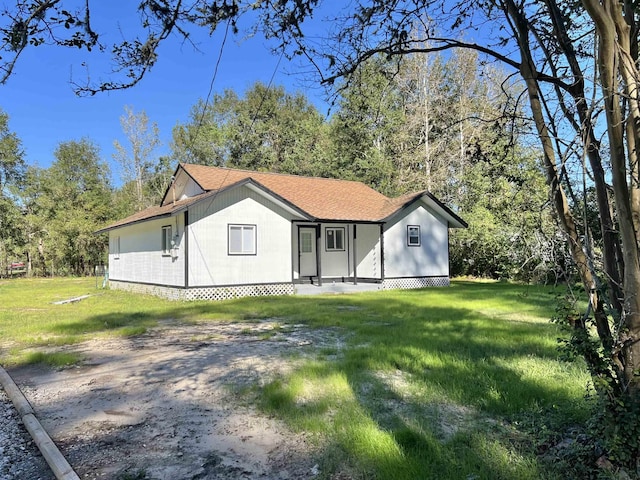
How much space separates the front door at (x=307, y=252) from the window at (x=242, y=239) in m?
2.74

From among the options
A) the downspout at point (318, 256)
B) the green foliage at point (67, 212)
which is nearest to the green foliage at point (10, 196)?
the green foliage at point (67, 212)

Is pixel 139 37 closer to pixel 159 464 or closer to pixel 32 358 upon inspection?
pixel 159 464

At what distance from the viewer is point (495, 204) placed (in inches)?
851

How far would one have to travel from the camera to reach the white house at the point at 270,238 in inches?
594

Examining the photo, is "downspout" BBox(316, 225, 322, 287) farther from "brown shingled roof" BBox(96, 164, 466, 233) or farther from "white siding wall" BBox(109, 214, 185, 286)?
"white siding wall" BBox(109, 214, 185, 286)

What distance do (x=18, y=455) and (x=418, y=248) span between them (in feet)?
57.7

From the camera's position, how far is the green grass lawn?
3.27 meters

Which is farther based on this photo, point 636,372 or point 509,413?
point 509,413

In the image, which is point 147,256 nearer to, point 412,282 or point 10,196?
point 412,282

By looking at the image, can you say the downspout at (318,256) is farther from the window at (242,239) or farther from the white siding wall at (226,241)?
the window at (242,239)

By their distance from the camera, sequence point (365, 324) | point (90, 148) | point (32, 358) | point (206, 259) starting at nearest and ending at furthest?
point (32, 358) < point (365, 324) < point (206, 259) < point (90, 148)

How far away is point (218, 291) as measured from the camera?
1522 centimetres

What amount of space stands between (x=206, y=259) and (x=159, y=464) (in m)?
12.1

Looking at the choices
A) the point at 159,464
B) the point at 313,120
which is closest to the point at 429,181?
the point at 313,120
